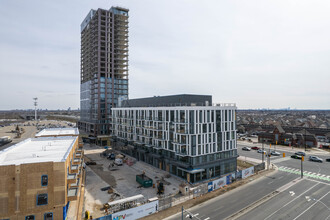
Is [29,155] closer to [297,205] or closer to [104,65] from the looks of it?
[297,205]

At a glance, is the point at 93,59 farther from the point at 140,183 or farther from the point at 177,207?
the point at 177,207

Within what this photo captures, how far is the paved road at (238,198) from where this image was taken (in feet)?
100

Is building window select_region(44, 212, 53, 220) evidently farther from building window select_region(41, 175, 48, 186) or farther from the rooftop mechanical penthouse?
the rooftop mechanical penthouse

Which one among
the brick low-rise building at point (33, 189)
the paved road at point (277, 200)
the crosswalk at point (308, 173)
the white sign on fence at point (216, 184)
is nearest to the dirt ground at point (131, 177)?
the white sign on fence at point (216, 184)

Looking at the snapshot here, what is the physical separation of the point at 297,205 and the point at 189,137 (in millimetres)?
22417

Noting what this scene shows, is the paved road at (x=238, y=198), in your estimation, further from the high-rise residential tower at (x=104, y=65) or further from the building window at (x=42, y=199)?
the high-rise residential tower at (x=104, y=65)

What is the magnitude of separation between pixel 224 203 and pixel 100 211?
21162 millimetres

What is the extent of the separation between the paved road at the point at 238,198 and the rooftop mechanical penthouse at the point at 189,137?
806cm

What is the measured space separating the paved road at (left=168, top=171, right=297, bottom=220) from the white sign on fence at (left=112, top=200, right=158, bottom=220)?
3441 mm

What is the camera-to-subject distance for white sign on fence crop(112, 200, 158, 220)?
89.0 ft

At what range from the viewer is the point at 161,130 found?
52.0 metres

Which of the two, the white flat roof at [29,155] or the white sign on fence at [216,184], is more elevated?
the white flat roof at [29,155]

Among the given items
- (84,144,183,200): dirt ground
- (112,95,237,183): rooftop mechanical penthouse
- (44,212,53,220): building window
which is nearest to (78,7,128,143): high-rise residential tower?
(84,144,183,200): dirt ground

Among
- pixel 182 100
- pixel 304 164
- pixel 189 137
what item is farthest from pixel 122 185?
pixel 304 164
